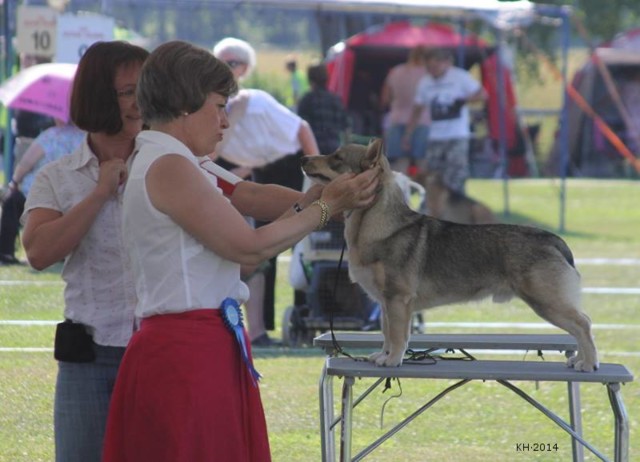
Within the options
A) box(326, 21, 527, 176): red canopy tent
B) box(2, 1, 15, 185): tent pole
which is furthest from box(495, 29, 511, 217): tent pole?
box(2, 1, 15, 185): tent pole

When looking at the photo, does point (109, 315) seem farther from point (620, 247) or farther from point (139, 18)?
point (139, 18)

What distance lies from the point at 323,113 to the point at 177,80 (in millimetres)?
8824

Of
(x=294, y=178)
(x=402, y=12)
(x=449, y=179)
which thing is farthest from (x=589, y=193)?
(x=294, y=178)

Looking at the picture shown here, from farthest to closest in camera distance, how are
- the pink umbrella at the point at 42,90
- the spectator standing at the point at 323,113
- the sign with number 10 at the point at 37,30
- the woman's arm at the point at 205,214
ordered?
the sign with number 10 at the point at 37,30
the spectator standing at the point at 323,113
the pink umbrella at the point at 42,90
the woman's arm at the point at 205,214

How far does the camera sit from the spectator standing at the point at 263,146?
8.44 m

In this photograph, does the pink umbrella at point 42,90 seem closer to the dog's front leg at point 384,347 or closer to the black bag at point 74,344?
the dog's front leg at point 384,347

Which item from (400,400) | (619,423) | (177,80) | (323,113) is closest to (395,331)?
(619,423)

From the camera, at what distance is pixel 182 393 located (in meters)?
3.21

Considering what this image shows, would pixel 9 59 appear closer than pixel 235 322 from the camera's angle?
No

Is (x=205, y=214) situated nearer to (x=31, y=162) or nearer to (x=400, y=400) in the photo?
(x=400, y=400)

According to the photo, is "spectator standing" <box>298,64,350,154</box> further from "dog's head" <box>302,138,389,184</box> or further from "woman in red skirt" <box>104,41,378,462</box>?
"woman in red skirt" <box>104,41,378,462</box>

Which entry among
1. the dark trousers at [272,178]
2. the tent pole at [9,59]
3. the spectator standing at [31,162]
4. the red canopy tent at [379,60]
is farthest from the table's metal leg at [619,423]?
the red canopy tent at [379,60]

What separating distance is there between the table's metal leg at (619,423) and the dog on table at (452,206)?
10.4 m

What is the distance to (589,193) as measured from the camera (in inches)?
855
